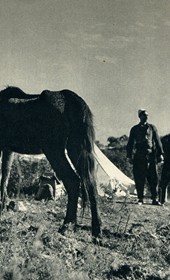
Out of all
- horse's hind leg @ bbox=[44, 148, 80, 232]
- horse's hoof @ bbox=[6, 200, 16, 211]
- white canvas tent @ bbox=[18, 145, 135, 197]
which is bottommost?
horse's hoof @ bbox=[6, 200, 16, 211]

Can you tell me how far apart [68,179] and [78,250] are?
4.49 ft

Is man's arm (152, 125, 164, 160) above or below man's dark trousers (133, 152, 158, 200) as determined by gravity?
above

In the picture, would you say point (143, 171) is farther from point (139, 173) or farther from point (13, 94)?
point (13, 94)

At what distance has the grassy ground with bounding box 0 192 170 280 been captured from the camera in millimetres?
4758

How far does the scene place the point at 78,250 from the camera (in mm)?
5684

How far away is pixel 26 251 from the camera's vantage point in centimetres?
507

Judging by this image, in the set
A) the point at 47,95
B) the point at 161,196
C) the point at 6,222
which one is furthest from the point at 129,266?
the point at 161,196

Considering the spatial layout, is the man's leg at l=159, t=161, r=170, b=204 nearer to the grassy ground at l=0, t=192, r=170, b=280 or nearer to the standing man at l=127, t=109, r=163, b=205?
the standing man at l=127, t=109, r=163, b=205

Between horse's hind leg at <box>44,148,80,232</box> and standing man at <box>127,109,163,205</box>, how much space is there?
12.3 ft

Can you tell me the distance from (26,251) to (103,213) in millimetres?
3528

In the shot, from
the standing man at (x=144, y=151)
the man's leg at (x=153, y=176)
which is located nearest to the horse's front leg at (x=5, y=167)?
the standing man at (x=144, y=151)

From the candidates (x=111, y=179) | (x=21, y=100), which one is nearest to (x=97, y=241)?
(x=21, y=100)

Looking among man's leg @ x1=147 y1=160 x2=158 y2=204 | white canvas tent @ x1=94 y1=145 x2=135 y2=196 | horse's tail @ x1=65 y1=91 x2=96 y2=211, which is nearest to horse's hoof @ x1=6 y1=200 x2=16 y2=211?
horse's tail @ x1=65 y1=91 x2=96 y2=211

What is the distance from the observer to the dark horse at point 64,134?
6.78 m
